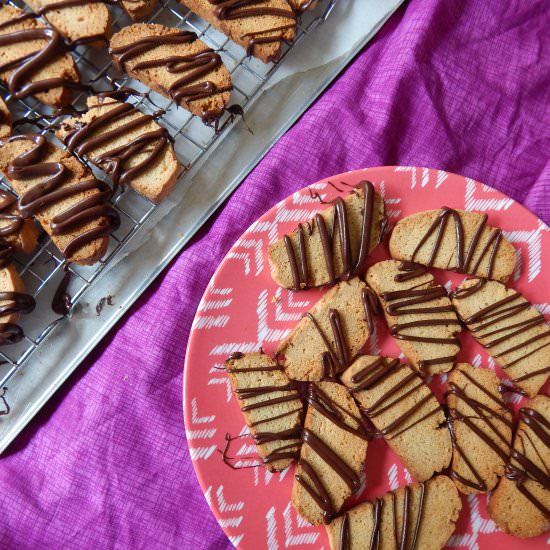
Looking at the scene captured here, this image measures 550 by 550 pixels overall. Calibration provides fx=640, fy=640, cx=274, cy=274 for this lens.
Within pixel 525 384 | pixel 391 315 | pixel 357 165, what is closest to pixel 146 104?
pixel 357 165

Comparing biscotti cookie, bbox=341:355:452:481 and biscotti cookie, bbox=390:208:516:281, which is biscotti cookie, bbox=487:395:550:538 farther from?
biscotti cookie, bbox=390:208:516:281

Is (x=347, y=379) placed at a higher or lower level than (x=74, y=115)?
lower

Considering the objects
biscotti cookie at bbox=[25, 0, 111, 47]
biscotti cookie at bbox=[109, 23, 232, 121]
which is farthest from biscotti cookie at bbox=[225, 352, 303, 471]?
biscotti cookie at bbox=[25, 0, 111, 47]

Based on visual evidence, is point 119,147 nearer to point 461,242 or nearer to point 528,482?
point 461,242

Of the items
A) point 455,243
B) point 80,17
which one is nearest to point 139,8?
point 80,17

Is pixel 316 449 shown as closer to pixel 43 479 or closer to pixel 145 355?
pixel 145 355

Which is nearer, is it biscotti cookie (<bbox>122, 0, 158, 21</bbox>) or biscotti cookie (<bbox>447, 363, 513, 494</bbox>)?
biscotti cookie (<bbox>447, 363, 513, 494</bbox>)
